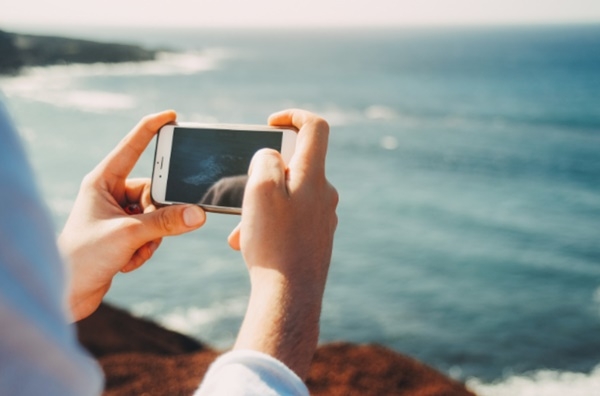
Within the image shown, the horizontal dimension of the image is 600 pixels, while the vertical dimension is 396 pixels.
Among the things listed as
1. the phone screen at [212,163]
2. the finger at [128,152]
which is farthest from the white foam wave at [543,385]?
the finger at [128,152]

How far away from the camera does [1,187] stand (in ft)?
1.39

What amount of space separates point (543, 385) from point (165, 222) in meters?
7.90

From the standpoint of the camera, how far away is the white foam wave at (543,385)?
8.16m

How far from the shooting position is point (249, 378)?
0.89 meters

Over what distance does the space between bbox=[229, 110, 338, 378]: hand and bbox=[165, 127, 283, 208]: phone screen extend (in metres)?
0.60

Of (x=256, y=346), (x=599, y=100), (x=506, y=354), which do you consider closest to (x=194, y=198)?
(x=256, y=346)

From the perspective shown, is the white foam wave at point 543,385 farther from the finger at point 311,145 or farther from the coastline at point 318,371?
the finger at point 311,145

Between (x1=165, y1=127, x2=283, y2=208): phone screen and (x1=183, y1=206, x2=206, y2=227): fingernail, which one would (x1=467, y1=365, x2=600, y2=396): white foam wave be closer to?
(x1=165, y1=127, x2=283, y2=208): phone screen

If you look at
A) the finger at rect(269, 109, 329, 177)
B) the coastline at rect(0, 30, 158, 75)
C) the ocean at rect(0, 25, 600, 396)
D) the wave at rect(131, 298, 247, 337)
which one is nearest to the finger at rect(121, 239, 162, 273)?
the finger at rect(269, 109, 329, 177)

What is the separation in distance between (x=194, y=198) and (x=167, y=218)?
336 millimetres

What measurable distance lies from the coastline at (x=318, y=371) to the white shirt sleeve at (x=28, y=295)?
4380 mm

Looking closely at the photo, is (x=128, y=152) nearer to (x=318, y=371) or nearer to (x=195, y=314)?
(x=318, y=371)

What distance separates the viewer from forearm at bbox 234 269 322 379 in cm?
105

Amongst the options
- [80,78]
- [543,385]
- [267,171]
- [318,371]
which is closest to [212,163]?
[267,171]
